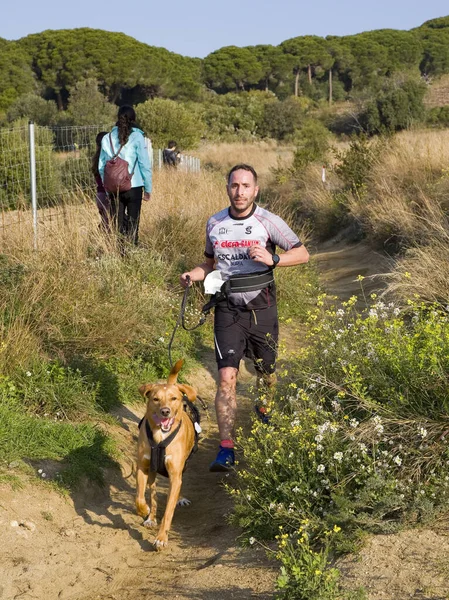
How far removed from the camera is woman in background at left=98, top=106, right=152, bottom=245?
8.99 metres

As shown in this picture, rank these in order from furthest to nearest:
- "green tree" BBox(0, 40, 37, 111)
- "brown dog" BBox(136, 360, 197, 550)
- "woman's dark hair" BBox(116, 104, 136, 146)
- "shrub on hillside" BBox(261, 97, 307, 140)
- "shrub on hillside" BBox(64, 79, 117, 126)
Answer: "green tree" BBox(0, 40, 37, 111), "shrub on hillside" BBox(261, 97, 307, 140), "shrub on hillside" BBox(64, 79, 117, 126), "woman's dark hair" BBox(116, 104, 136, 146), "brown dog" BBox(136, 360, 197, 550)

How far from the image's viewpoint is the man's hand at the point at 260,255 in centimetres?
537

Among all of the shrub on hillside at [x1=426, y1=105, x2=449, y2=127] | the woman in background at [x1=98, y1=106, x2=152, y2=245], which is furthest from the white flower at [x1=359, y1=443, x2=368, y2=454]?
the shrub on hillside at [x1=426, y1=105, x2=449, y2=127]

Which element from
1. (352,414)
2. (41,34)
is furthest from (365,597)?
(41,34)

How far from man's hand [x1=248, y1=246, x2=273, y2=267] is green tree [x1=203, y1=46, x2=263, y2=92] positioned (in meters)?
66.9

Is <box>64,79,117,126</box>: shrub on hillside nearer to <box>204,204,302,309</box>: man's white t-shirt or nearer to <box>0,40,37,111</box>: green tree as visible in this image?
<box>0,40,37,111</box>: green tree

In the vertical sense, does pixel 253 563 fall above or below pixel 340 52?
below

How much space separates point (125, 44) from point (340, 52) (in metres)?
22.1

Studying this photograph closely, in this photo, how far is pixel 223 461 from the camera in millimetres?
5492

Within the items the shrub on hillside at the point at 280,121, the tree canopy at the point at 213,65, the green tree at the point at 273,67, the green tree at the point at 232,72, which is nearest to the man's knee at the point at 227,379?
the shrub on hillside at the point at 280,121

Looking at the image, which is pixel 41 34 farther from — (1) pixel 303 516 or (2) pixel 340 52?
(1) pixel 303 516

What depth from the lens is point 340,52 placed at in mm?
71688

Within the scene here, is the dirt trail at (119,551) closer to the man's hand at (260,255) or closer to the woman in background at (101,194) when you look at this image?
the man's hand at (260,255)

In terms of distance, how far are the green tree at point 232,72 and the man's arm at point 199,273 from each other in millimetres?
66457
